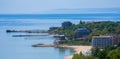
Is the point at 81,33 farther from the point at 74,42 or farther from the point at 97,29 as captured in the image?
the point at 74,42

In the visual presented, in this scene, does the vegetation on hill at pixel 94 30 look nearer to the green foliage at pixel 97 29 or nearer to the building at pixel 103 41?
the green foliage at pixel 97 29

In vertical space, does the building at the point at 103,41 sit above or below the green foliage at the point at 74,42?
above

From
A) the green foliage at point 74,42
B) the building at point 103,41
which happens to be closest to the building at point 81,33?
the green foliage at point 74,42

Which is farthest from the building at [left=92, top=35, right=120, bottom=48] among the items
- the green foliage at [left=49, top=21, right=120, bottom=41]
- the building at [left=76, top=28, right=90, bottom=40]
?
the building at [left=76, top=28, right=90, bottom=40]

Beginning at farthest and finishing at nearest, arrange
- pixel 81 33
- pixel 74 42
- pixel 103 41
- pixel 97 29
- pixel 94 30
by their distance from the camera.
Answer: pixel 97 29 < pixel 94 30 < pixel 81 33 < pixel 74 42 < pixel 103 41

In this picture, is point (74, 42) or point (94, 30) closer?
point (74, 42)

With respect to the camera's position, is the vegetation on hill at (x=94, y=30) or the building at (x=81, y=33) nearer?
the vegetation on hill at (x=94, y=30)

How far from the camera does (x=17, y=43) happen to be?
20969 millimetres

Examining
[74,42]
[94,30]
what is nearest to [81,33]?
[94,30]

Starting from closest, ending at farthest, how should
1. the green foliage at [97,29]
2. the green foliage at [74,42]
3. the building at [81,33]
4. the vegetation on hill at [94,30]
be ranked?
1. the green foliage at [74,42]
2. the vegetation on hill at [94,30]
3. the green foliage at [97,29]
4. the building at [81,33]

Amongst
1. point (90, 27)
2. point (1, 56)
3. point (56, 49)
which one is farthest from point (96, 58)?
point (90, 27)

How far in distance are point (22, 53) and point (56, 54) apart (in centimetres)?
123

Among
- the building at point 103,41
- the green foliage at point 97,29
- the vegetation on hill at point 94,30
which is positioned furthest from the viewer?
the green foliage at point 97,29

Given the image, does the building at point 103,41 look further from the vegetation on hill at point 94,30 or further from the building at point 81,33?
the building at point 81,33
